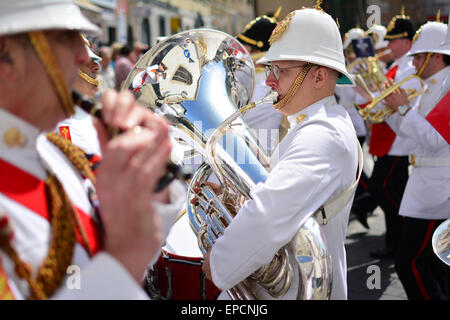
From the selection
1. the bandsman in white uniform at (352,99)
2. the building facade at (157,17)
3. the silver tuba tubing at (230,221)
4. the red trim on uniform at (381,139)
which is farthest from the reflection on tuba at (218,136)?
the building facade at (157,17)

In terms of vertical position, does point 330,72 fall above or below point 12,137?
below

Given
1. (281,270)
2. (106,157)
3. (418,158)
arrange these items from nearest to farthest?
(106,157), (281,270), (418,158)

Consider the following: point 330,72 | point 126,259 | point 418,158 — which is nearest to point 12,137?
point 126,259

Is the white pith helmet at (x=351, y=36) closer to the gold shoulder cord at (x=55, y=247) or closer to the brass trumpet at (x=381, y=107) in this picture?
the brass trumpet at (x=381, y=107)

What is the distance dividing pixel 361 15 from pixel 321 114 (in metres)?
5.49

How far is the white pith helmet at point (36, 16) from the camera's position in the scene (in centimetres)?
101

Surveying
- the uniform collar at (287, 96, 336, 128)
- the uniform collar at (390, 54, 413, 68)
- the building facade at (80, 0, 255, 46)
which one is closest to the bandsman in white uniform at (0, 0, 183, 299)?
the uniform collar at (287, 96, 336, 128)

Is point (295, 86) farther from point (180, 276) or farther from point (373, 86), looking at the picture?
point (373, 86)

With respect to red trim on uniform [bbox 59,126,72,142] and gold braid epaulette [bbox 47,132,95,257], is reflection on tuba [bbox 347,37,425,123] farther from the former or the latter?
gold braid epaulette [bbox 47,132,95,257]

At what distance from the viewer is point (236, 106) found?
2518 millimetres

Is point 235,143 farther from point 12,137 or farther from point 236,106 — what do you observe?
point 12,137

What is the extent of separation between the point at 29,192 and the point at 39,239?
0.10 meters

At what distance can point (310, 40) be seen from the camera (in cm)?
206

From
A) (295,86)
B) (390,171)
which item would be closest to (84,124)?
(295,86)
